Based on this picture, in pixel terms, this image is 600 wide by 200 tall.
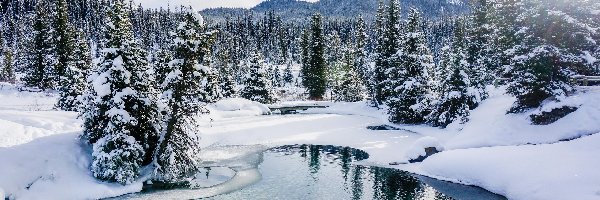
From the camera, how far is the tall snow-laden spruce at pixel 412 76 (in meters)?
43.6

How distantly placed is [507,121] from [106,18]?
27059mm

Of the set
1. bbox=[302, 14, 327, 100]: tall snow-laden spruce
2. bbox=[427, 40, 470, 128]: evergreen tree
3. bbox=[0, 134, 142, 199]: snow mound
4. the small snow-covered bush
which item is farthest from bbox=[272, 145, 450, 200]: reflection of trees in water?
bbox=[302, 14, 327, 100]: tall snow-laden spruce

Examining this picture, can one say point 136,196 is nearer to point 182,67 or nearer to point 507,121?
point 182,67

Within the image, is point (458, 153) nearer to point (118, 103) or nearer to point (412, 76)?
point (412, 76)

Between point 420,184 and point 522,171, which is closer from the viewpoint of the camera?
point 522,171

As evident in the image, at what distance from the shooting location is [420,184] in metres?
27.2

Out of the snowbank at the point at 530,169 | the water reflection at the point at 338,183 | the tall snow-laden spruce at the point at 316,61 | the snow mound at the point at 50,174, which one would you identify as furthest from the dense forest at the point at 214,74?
the tall snow-laden spruce at the point at 316,61

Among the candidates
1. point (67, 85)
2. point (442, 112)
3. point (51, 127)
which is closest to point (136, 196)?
point (51, 127)

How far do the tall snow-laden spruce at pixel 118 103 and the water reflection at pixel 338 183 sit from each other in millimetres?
6063

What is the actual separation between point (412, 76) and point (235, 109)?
2256 centimetres

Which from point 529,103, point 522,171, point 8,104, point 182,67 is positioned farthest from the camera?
point 8,104

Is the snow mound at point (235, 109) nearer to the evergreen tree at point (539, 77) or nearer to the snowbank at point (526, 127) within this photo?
the snowbank at point (526, 127)

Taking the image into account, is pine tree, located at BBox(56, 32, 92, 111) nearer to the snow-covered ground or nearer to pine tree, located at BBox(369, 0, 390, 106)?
the snow-covered ground

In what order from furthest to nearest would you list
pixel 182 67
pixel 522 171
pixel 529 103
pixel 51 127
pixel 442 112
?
1. pixel 442 112
2. pixel 529 103
3. pixel 51 127
4. pixel 182 67
5. pixel 522 171
